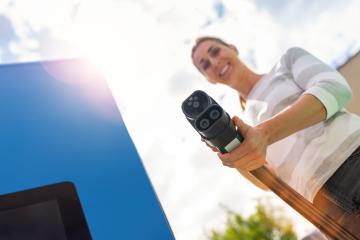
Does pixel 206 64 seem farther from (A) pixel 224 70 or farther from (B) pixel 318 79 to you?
(B) pixel 318 79

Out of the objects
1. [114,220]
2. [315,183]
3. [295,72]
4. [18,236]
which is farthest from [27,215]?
[295,72]

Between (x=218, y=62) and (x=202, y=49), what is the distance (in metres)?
0.10

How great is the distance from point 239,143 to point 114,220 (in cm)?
34

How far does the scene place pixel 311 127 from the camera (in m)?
0.95

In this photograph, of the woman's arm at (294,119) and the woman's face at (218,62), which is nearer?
the woman's arm at (294,119)

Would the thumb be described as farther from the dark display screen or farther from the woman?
the dark display screen

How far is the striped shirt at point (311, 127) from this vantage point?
87 cm

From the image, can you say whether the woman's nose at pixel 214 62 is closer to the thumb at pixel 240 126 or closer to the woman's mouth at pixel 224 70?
the woman's mouth at pixel 224 70

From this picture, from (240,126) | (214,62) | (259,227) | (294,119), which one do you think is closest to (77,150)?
(240,126)

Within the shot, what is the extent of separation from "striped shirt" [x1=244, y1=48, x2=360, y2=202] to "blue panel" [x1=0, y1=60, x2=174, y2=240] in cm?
41

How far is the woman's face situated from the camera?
1.31 meters

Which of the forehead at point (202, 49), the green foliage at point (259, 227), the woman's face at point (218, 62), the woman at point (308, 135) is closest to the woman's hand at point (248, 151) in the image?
the woman at point (308, 135)

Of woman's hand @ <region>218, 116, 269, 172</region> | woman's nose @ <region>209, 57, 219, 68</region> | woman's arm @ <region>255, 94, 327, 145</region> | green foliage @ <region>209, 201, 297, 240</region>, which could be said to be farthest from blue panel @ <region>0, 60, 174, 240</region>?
green foliage @ <region>209, 201, 297, 240</region>

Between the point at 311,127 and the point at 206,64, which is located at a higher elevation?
the point at 206,64
